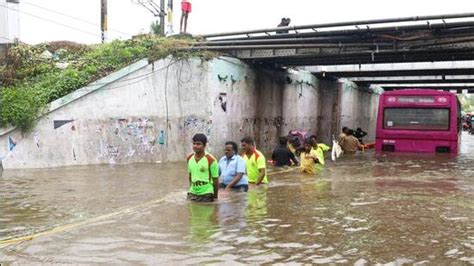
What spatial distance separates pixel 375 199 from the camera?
9961mm

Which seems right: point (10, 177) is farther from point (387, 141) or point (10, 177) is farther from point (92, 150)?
point (387, 141)

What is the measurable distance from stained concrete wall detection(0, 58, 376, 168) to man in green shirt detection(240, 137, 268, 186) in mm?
7037

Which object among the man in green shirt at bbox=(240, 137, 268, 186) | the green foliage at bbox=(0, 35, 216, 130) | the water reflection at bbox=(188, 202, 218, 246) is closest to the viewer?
the water reflection at bbox=(188, 202, 218, 246)

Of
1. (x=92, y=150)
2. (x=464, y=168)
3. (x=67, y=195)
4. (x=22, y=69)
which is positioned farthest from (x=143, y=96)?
(x=464, y=168)

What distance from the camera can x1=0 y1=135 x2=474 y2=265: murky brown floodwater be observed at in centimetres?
589

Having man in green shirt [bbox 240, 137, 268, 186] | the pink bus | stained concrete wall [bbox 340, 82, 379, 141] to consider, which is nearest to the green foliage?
man in green shirt [bbox 240, 137, 268, 186]

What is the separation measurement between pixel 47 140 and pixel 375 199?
9535mm

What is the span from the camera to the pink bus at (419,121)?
20438 mm

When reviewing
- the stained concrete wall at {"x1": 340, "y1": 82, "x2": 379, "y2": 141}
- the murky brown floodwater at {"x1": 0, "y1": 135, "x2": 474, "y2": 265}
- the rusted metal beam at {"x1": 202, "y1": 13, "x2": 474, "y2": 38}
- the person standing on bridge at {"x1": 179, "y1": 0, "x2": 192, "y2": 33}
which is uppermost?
the person standing on bridge at {"x1": 179, "y1": 0, "x2": 192, "y2": 33}

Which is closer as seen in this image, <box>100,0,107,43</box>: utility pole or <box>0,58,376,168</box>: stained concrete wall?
<box>0,58,376,168</box>: stained concrete wall

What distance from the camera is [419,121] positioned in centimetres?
2073

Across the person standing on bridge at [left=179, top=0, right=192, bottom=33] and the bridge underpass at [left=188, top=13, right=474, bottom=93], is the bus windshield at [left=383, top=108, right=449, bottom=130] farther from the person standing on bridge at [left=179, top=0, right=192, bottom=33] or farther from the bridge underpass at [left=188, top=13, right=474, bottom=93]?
the person standing on bridge at [left=179, top=0, right=192, bottom=33]

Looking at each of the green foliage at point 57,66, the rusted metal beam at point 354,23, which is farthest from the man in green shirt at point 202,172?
the rusted metal beam at point 354,23

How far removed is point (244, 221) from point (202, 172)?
3.26 feet
